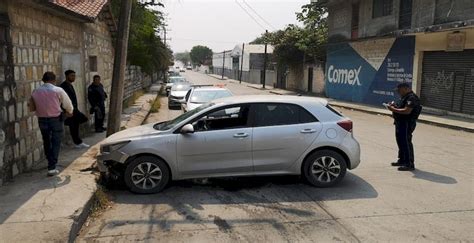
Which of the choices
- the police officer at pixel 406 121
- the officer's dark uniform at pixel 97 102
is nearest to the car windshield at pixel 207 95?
the officer's dark uniform at pixel 97 102

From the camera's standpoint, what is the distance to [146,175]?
6.13m

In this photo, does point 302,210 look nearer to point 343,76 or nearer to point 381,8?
point 381,8

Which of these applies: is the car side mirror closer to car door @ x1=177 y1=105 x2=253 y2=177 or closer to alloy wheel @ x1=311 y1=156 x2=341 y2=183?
car door @ x1=177 y1=105 x2=253 y2=177

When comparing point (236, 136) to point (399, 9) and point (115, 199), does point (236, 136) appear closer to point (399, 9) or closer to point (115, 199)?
point (115, 199)

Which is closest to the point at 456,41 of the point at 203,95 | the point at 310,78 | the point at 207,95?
the point at 207,95

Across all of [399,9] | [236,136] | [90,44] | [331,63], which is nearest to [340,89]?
[331,63]

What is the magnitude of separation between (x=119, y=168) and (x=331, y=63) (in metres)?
24.4

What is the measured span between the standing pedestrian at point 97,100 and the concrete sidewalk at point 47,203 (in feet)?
12.5

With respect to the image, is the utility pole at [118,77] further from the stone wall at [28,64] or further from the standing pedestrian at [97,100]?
the standing pedestrian at [97,100]

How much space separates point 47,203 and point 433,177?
20.0ft

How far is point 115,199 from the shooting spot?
595cm

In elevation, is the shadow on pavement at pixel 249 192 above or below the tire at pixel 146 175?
below

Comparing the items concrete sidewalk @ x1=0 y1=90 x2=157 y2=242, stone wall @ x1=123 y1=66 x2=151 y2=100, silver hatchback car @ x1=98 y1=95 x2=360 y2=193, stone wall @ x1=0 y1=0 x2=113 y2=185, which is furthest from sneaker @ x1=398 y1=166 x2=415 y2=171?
stone wall @ x1=123 y1=66 x2=151 y2=100

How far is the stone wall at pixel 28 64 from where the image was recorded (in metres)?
6.14
